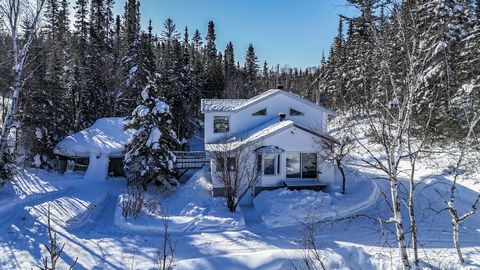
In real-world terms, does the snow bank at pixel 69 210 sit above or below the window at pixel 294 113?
below

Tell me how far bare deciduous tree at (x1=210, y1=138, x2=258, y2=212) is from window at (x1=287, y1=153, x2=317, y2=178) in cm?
222

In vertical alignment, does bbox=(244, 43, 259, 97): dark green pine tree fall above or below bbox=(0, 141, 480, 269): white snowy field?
above

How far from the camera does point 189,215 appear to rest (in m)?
15.2

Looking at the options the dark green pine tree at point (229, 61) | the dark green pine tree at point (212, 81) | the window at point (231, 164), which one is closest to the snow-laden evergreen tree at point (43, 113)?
the window at point (231, 164)

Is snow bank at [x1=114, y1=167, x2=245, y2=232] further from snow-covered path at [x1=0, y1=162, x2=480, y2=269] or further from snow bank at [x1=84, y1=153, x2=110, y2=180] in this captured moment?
snow bank at [x1=84, y1=153, x2=110, y2=180]

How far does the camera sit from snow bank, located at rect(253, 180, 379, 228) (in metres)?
14.8

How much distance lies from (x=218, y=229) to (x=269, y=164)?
611 cm

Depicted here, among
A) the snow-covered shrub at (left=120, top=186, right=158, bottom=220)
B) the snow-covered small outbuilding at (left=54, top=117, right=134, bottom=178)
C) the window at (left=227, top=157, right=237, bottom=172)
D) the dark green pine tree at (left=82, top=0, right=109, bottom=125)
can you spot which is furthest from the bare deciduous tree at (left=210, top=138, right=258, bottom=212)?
the dark green pine tree at (left=82, top=0, right=109, bottom=125)

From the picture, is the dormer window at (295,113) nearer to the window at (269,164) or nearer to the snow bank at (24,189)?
the window at (269,164)

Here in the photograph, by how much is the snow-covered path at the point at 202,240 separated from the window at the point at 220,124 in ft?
23.6

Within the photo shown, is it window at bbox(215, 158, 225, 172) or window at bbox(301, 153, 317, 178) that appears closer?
window at bbox(215, 158, 225, 172)

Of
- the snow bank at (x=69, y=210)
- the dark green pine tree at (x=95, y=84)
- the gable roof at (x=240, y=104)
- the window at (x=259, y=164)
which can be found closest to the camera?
the snow bank at (x=69, y=210)

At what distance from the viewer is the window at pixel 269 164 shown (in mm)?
18766

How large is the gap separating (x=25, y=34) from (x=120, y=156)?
9354mm
